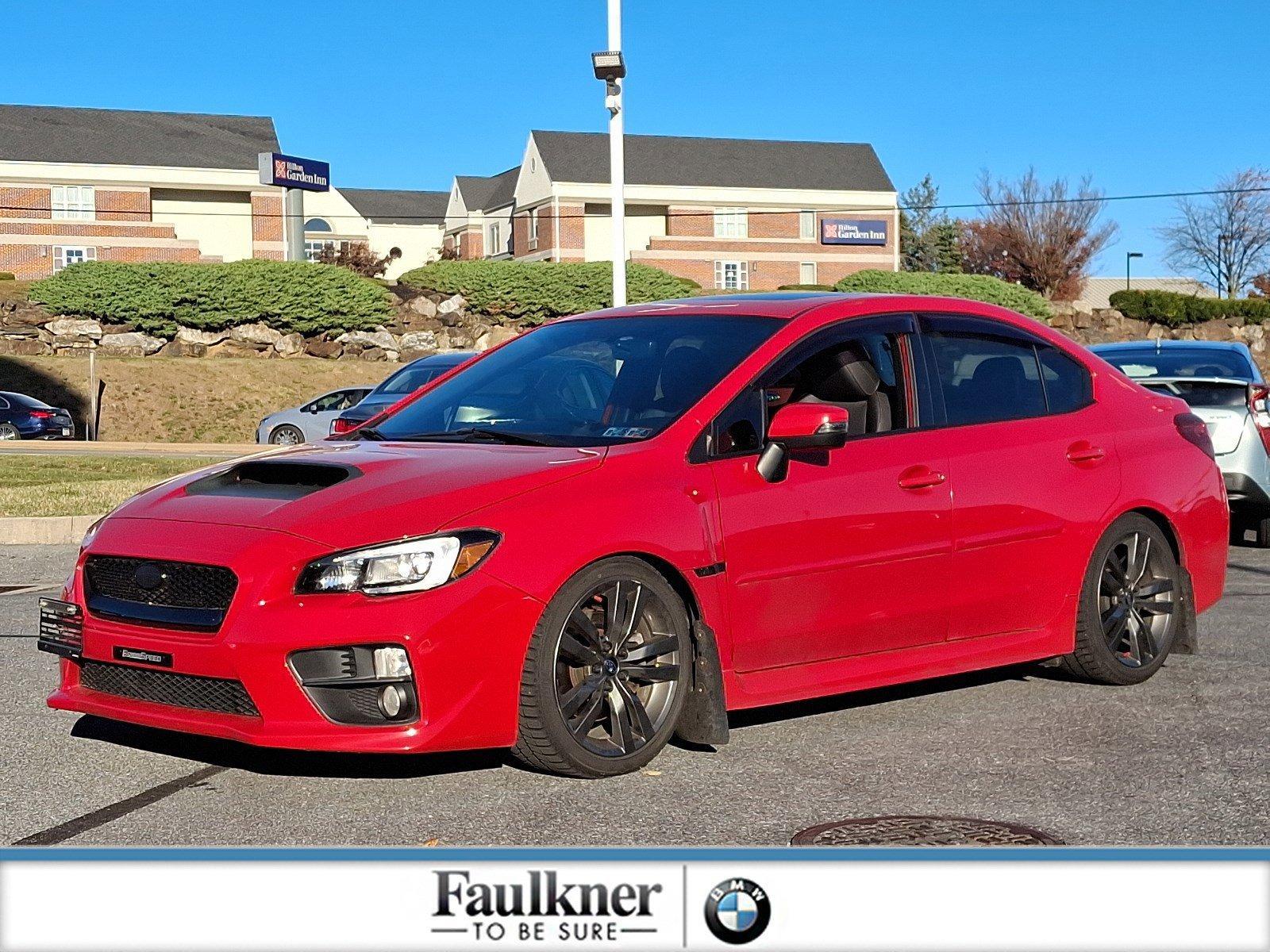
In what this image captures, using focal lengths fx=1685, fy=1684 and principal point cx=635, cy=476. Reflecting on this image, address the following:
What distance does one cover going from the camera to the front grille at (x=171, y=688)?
→ 17.4 ft

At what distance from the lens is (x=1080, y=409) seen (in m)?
7.36

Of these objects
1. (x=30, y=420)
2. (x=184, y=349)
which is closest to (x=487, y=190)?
(x=184, y=349)

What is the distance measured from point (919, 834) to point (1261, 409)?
27.9 feet

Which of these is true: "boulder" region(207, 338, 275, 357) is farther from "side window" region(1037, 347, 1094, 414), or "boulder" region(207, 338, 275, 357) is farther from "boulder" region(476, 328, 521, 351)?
"side window" region(1037, 347, 1094, 414)

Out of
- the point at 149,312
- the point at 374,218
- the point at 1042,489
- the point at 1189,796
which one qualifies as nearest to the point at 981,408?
the point at 1042,489

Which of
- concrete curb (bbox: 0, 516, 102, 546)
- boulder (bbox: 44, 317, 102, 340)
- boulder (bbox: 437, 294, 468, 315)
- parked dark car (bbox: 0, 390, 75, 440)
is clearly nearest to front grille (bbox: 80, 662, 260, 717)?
concrete curb (bbox: 0, 516, 102, 546)

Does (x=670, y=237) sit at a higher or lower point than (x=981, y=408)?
higher

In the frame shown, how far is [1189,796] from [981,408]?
2.05 metres

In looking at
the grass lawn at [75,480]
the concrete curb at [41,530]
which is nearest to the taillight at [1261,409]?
the concrete curb at [41,530]

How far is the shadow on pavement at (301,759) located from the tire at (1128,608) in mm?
2744

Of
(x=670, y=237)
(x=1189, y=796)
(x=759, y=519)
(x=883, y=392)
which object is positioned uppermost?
(x=670, y=237)

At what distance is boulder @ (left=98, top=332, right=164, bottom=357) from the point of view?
47281 mm

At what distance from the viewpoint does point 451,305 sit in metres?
53.5

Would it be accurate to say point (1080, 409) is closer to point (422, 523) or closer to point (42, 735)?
point (422, 523)
